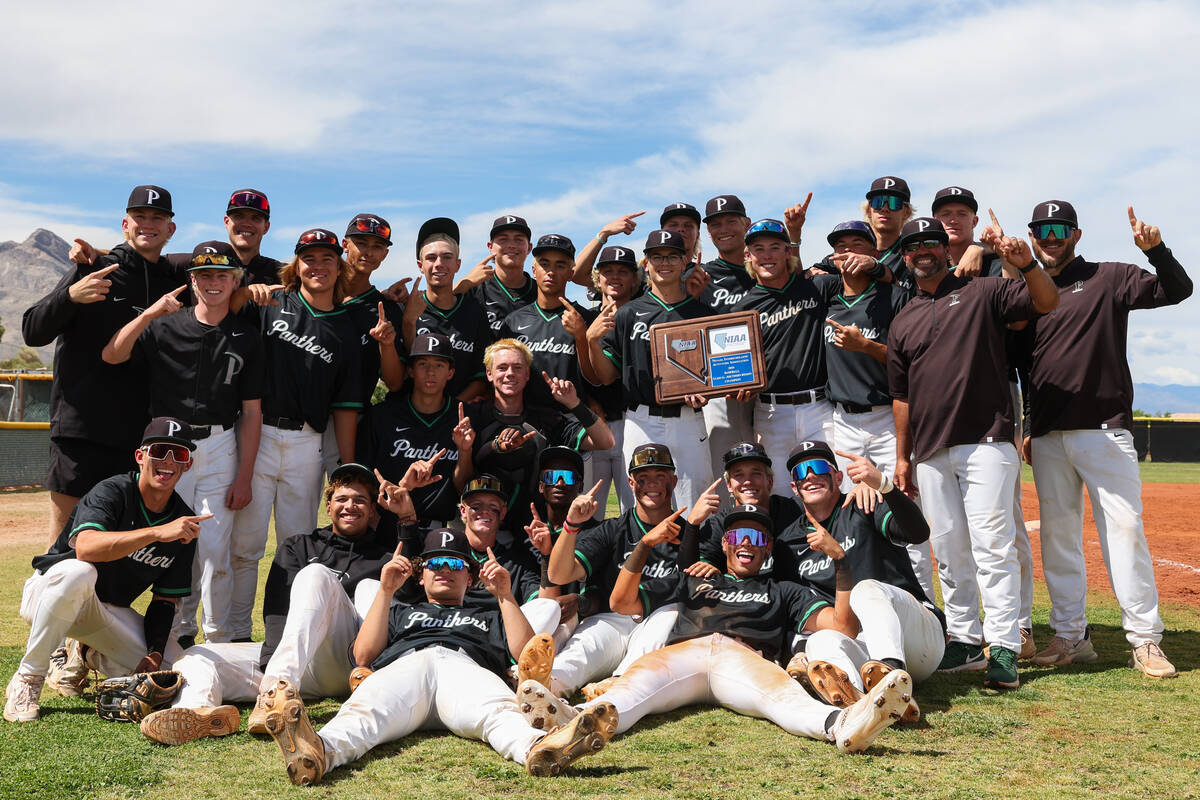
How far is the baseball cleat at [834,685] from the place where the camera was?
13.8 ft

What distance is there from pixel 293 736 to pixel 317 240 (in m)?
3.50

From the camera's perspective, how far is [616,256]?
689cm

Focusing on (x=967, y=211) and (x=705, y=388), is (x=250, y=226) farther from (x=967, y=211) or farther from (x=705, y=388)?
(x=967, y=211)

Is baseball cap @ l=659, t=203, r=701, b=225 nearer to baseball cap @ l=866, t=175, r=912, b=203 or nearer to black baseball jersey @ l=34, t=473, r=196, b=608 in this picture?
baseball cap @ l=866, t=175, r=912, b=203

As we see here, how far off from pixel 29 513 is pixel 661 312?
48.2 feet

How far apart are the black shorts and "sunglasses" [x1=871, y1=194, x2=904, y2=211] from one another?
5171 mm

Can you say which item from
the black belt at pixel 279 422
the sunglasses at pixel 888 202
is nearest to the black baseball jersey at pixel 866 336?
the sunglasses at pixel 888 202

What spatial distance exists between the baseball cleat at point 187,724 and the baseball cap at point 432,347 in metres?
2.46

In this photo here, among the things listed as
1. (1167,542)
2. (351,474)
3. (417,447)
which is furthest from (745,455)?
(1167,542)

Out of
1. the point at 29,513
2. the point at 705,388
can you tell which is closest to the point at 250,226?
the point at 705,388

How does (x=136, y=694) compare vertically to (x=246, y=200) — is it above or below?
below

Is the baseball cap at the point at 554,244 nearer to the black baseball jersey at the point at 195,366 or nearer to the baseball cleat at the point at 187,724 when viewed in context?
the black baseball jersey at the point at 195,366

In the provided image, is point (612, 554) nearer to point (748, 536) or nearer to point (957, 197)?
point (748, 536)

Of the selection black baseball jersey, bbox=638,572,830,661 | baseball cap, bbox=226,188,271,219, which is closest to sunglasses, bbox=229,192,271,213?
baseball cap, bbox=226,188,271,219
